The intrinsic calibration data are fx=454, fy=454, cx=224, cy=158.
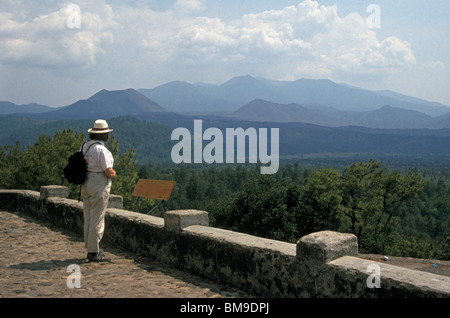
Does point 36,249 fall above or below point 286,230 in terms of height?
above

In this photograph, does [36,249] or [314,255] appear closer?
[314,255]

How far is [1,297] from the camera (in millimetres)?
5031

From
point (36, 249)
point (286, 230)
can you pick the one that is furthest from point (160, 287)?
point (286, 230)

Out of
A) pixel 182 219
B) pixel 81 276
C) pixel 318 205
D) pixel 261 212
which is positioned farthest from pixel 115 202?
pixel 318 205

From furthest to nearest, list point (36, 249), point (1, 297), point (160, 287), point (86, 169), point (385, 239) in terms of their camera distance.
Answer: point (385, 239) < point (36, 249) < point (86, 169) < point (160, 287) < point (1, 297)

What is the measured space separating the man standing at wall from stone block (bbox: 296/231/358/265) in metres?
3.14

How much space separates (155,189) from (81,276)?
2.27 m

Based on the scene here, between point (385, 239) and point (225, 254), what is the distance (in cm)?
3849

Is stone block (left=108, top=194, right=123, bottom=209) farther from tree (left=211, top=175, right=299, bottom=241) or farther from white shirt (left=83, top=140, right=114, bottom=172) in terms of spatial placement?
tree (left=211, top=175, right=299, bottom=241)

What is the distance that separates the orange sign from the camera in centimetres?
758

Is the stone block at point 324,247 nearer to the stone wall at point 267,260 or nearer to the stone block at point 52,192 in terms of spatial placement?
the stone wall at point 267,260

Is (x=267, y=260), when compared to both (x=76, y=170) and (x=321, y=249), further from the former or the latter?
(x=76, y=170)

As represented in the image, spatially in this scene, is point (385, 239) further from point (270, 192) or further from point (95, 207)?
point (95, 207)

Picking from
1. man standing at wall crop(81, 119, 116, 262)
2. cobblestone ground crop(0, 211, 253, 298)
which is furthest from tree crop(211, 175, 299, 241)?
man standing at wall crop(81, 119, 116, 262)
